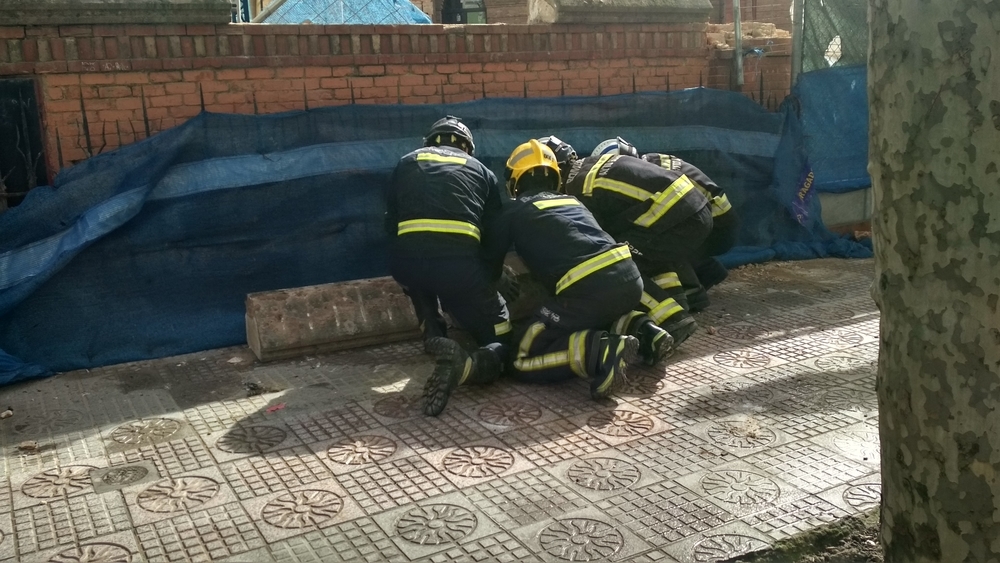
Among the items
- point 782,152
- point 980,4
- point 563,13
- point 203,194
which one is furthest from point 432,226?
point 782,152

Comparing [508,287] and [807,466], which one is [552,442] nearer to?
[807,466]

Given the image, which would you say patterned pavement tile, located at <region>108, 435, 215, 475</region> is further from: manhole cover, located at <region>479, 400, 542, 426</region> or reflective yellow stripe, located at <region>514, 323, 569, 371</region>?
reflective yellow stripe, located at <region>514, 323, 569, 371</region>

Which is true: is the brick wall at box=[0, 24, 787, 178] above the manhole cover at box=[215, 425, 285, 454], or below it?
above

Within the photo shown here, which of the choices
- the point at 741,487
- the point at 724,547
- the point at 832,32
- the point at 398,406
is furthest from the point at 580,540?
the point at 832,32

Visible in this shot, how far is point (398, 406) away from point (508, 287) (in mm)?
1483

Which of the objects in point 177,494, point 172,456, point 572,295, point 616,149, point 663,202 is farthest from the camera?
point 616,149

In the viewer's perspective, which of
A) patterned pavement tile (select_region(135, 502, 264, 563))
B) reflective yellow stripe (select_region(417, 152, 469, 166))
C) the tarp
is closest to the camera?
patterned pavement tile (select_region(135, 502, 264, 563))

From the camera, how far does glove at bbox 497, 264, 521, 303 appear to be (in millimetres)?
6059

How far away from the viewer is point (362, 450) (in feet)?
14.3

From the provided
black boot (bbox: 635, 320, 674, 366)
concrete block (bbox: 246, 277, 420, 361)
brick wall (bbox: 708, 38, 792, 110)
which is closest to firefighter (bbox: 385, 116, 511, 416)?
concrete block (bbox: 246, 277, 420, 361)

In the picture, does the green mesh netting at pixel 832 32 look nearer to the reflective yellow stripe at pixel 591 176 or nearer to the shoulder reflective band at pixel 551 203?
the reflective yellow stripe at pixel 591 176

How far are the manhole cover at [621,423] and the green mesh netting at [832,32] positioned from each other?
5349 mm

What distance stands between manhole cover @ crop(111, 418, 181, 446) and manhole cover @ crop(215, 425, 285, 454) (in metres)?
0.35

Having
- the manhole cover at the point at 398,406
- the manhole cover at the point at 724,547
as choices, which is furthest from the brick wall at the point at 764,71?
the manhole cover at the point at 724,547
